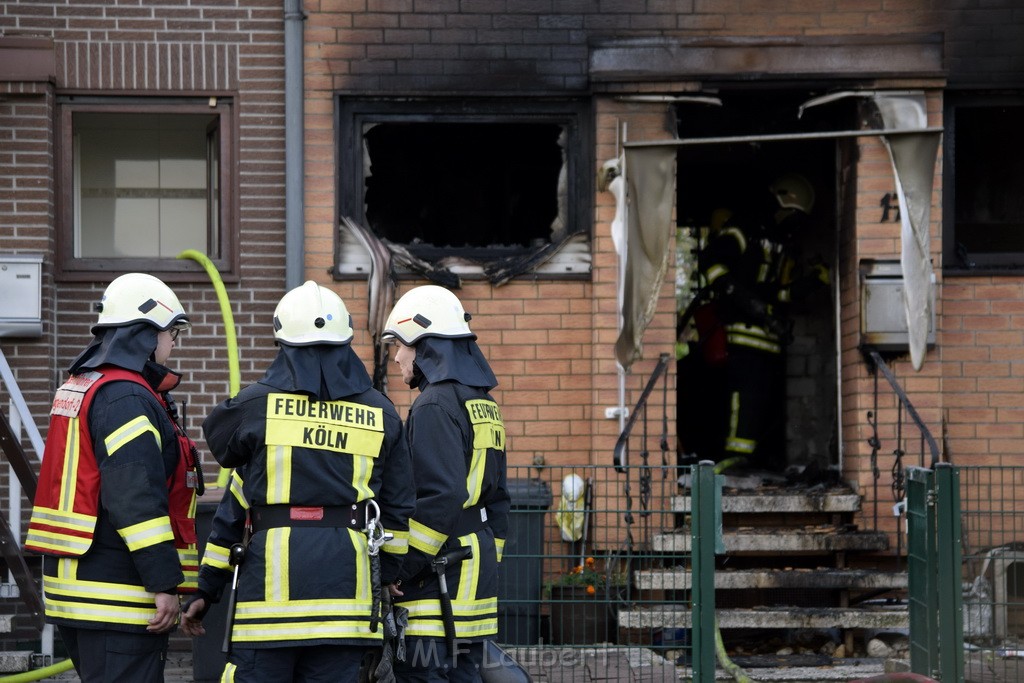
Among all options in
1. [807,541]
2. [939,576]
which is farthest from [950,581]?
[807,541]

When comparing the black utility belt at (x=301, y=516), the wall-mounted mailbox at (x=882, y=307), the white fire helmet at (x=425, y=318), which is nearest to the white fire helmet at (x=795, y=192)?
the wall-mounted mailbox at (x=882, y=307)

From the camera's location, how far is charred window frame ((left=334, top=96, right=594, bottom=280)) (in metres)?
8.30

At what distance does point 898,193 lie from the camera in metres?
7.39

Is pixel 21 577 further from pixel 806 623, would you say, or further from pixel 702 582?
pixel 806 623

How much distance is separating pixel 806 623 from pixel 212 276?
4.06 m

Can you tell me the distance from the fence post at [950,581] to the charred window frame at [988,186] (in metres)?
2.92

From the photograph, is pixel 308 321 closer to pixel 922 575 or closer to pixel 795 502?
pixel 922 575

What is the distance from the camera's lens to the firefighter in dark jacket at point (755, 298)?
945 cm

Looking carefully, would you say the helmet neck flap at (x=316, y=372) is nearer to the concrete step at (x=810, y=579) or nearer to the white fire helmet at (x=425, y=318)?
the white fire helmet at (x=425, y=318)

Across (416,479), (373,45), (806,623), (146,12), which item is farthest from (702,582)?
(146,12)

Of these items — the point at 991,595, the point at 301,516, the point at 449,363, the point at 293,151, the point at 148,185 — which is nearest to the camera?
the point at 301,516

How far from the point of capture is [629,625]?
641 centimetres

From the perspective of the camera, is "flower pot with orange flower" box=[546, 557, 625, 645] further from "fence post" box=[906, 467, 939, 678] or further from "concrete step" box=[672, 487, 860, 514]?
"concrete step" box=[672, 487, 860, 514]

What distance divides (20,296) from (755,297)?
16.4 feet
